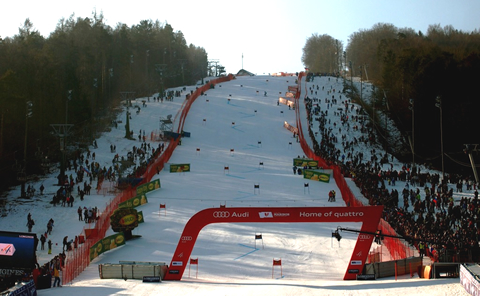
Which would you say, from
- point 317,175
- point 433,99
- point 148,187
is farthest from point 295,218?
point 433,99

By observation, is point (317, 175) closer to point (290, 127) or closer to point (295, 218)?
Result: point (290, 127)

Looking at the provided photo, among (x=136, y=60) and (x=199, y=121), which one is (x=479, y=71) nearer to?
(x=199, y=121)

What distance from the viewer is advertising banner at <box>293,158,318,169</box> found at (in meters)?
40.3

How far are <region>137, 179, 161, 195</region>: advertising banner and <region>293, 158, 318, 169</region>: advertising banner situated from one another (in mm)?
10835

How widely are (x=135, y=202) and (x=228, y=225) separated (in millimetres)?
6224

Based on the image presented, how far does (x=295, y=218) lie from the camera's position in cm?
1933

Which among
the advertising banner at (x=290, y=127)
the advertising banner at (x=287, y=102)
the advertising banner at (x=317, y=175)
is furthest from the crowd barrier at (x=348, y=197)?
the advertising banner at (x=317, y=175)

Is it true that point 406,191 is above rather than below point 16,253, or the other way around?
above

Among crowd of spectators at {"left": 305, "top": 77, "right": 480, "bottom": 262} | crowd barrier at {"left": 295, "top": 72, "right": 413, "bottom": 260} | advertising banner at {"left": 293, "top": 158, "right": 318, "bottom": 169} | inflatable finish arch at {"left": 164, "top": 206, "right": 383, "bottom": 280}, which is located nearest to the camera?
inflatable finish arch at {"left": 164, "top": 206, "right": 383, "bottom": 280}

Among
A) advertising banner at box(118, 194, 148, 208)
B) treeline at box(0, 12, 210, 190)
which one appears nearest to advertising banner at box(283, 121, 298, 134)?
treeline at box(0, 12, 210, 190)

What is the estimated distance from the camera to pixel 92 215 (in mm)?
28484

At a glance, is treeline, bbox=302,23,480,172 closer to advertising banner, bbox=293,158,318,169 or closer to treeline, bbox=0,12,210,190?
advertising banner, bbox=293,158,318,169

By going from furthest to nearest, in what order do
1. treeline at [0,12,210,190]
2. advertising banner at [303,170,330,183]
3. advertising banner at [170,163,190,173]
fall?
advertising banner at [170,163,190,173]
treeline at [0,12,210,190]
advertising banner at [303,170,330,183]

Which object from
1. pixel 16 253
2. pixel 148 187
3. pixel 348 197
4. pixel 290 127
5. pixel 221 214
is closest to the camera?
pixel 16 253
